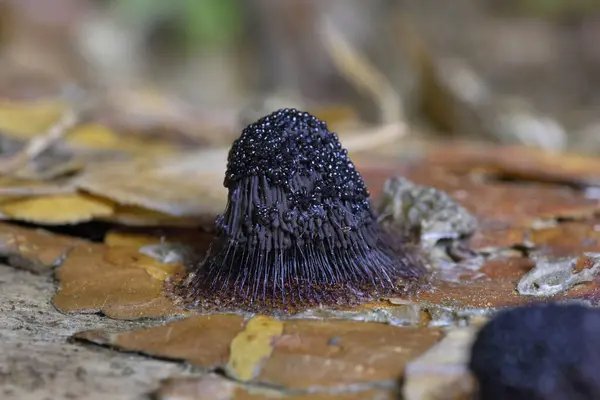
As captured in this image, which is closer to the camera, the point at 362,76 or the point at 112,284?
the point at 112,284

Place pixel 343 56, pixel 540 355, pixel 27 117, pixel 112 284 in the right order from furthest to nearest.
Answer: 1. pixel 343 56
2. pixel 27 117
3. pixel 112 284
4. pixel 540 355

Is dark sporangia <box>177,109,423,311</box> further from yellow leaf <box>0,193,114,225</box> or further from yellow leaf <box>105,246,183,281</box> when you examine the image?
yellow leaf <box>0,193,114,225</box>

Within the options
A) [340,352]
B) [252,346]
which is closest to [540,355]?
[340,352]

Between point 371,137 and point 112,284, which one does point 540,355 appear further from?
point 371,137

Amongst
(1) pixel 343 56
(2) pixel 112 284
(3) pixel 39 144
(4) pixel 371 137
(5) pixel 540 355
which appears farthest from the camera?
(1) pixel 343 56

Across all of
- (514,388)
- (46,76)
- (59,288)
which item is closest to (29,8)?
(46,76)

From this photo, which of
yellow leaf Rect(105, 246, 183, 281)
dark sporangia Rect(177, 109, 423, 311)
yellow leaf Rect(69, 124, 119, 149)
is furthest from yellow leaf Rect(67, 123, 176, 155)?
dark sporangia Rect(177, 109, 423, 311)

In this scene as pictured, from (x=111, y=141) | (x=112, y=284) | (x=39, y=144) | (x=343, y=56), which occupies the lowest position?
(x=112, y=284)
